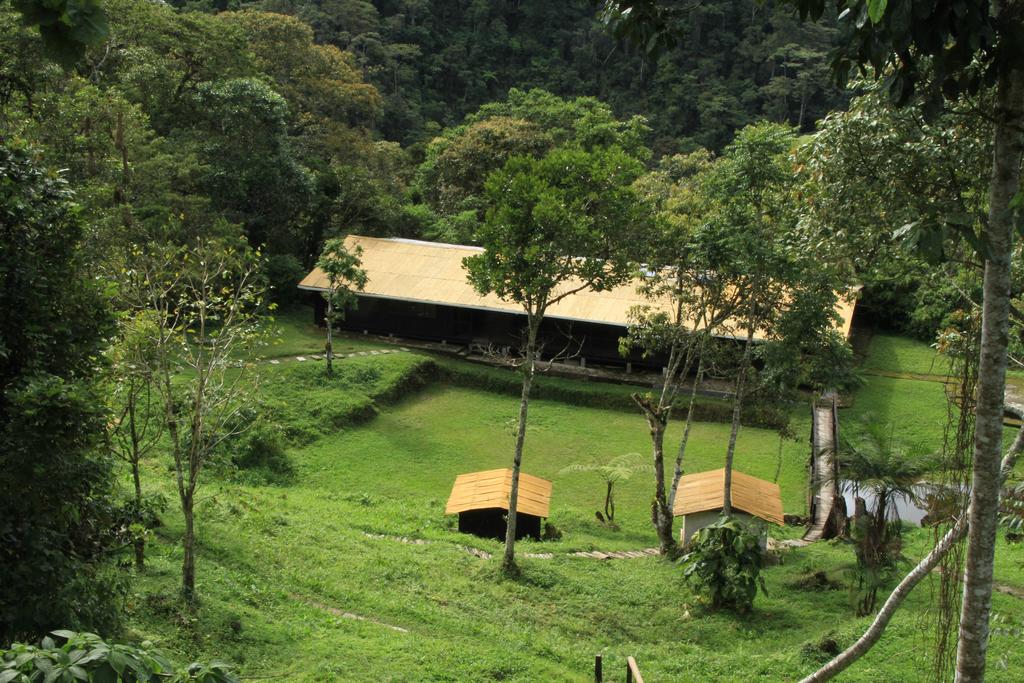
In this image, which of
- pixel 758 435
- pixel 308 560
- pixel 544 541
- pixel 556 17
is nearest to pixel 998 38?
pixel 308 560

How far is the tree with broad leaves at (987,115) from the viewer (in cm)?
507

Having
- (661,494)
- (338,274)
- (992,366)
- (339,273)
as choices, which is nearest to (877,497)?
(661,494)

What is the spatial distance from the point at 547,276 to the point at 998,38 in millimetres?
10353

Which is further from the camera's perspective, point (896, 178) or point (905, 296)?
point (905, 296)

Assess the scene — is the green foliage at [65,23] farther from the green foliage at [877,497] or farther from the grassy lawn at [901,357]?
the grassy lawn at [901,357]


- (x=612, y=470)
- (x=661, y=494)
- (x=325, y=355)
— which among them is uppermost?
(x=325, y=355)

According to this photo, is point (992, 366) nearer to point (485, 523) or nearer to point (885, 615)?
point (885, 615)

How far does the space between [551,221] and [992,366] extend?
32.7 ft

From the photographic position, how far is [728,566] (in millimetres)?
14852

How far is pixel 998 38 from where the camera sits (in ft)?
18.2

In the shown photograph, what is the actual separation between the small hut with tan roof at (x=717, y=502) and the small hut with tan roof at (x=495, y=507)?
2.94m

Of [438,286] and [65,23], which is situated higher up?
[438,286]

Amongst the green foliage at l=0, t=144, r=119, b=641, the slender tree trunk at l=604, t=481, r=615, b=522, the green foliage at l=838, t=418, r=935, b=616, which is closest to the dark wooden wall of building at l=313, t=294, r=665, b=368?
the slender tree trunk at l=604, t=481, r=615, b=522

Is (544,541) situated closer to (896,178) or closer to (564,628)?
(564,628)
